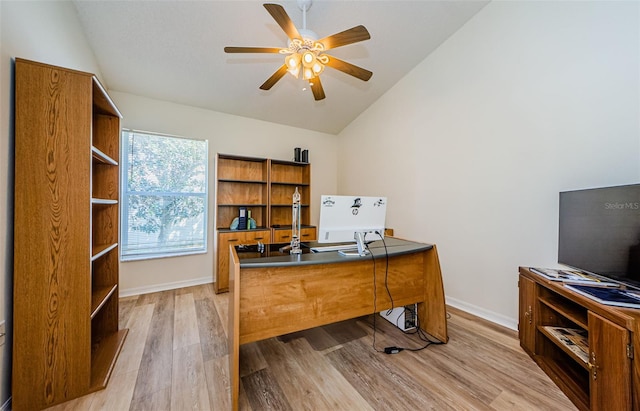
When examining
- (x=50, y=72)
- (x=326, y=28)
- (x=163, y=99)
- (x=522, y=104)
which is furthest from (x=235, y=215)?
(x=522, y=104)

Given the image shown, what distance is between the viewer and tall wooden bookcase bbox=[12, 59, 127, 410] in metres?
1.26

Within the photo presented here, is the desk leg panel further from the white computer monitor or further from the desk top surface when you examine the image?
the white computer monitor

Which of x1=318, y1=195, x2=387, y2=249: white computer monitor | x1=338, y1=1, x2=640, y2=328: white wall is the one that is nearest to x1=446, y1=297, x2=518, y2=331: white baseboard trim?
x1=338, y1=1, x2=640, y2=328: white wall

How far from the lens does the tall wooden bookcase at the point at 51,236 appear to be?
126 cm

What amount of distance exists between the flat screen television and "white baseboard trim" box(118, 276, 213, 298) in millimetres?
4107

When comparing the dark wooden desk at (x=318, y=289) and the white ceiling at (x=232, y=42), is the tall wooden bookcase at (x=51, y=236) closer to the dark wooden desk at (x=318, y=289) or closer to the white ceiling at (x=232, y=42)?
the dark wooden desk at (x=318, y=289)

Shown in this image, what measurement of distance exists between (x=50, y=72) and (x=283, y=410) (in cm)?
241

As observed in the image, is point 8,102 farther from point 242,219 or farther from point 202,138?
point 242,219

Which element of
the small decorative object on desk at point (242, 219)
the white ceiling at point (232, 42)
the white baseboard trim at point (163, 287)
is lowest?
the white baseboard trim at point (163, 287)

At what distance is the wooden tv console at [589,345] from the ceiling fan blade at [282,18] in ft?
8.18

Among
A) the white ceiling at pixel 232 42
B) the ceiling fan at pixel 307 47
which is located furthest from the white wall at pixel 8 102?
the ceiling fan at pixel 307 47

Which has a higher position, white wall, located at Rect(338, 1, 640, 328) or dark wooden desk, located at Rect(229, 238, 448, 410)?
white wall, located at Rect(338, 1, 640, 328)

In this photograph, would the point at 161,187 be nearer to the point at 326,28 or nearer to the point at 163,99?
the point at 163,99

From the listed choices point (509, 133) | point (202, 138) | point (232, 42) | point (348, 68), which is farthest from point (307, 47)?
point (202, 138)
